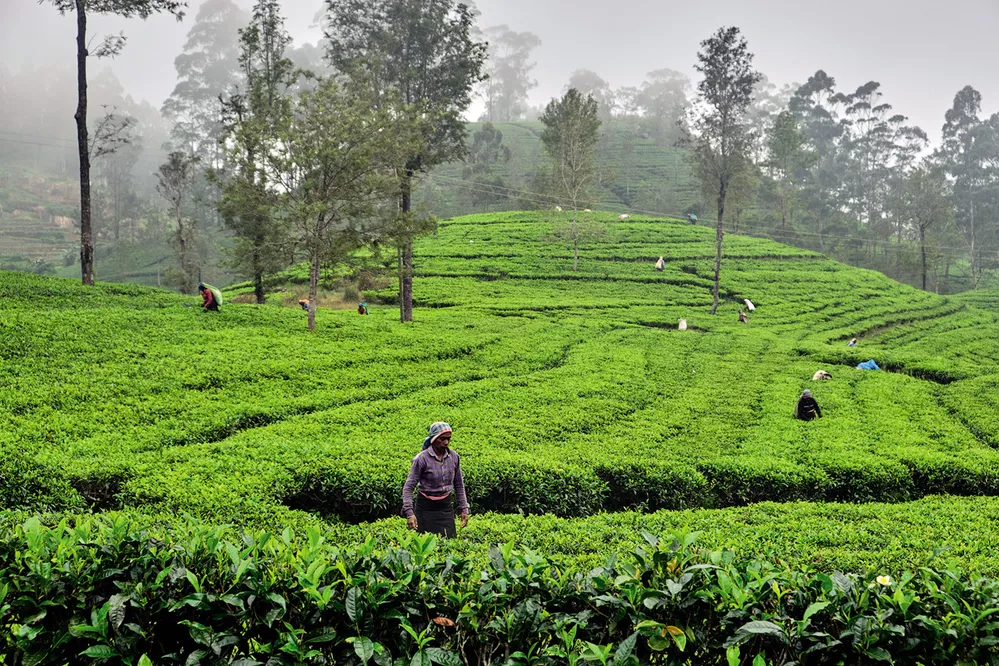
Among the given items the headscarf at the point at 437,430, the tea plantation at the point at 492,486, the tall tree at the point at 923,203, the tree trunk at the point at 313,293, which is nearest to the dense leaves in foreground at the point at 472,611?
the tea plantation at the point at 492,486

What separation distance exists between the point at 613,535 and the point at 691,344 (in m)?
16.7

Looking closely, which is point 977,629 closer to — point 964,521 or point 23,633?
point 23,633

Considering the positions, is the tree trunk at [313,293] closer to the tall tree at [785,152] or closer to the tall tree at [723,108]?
the tall tree at [723,108]

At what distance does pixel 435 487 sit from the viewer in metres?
7.21

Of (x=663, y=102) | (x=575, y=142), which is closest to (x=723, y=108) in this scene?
(x=575, y=142)

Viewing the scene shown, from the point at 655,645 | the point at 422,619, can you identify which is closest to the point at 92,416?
the point at 422,619

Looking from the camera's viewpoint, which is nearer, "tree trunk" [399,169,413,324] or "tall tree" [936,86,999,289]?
"tree trunk" [399,169,413,324]

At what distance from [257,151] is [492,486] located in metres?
13.3

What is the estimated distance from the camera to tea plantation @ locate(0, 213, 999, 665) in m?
3.58

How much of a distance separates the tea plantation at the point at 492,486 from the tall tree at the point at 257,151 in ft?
10.8

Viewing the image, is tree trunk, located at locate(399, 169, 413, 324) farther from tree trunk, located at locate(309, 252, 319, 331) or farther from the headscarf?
Answer: the headscarf

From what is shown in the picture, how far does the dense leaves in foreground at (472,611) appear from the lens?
3431 mm

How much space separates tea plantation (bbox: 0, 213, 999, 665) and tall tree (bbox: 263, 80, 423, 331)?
2.98m

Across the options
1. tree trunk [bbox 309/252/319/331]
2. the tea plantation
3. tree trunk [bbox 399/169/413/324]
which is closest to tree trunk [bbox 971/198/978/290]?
the tea plantation
